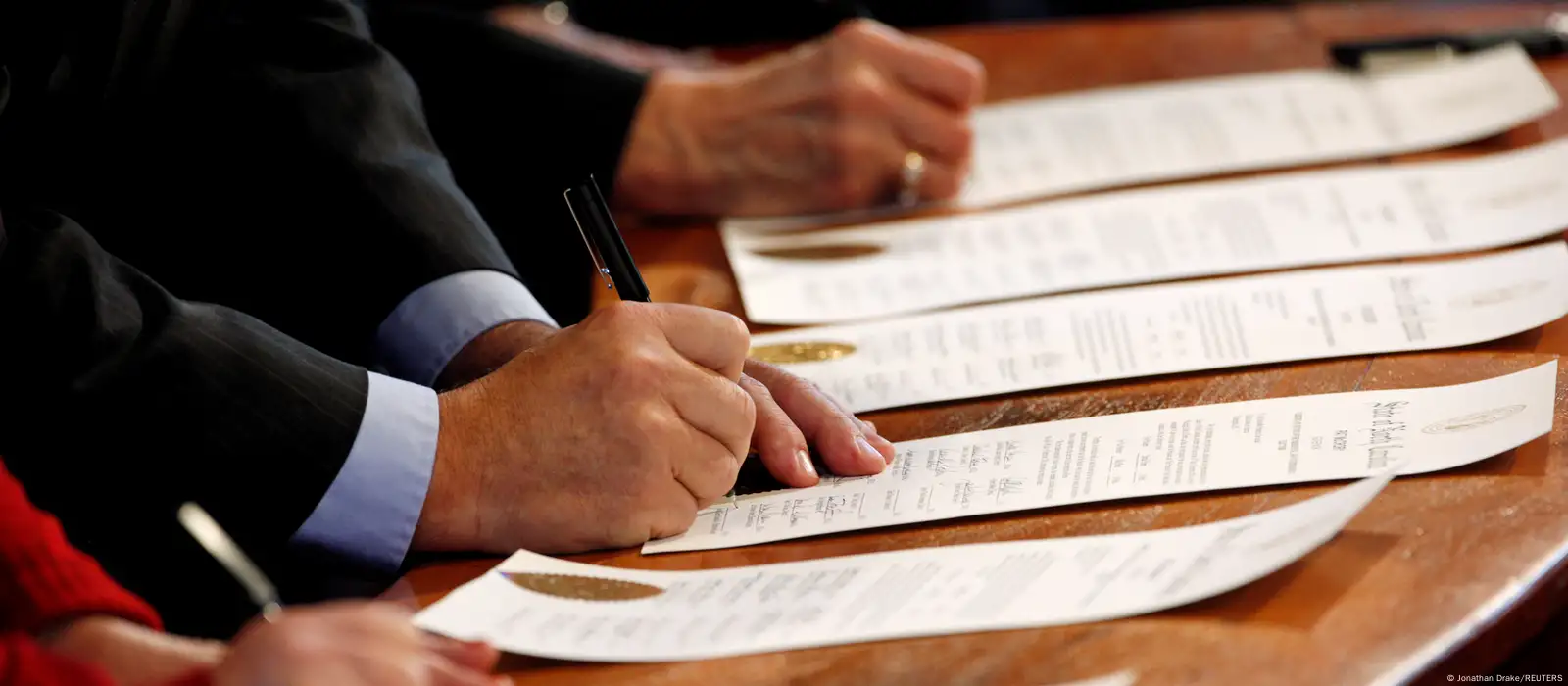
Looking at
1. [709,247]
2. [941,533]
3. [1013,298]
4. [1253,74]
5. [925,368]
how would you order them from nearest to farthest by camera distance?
[941,533]
[925,368]
[1013,298]
[709,247]
[1253,74]

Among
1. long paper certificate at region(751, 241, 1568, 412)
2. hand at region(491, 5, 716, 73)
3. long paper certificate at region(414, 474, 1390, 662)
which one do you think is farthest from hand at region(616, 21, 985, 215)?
long paper certificate at region(414, 474, 1390, 662)

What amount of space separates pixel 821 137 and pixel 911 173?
9 centimetres

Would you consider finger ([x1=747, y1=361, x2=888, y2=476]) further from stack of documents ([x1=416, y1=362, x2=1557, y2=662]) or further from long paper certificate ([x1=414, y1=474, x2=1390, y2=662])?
long paper certificate ([x1=414, y1=474, x2=1390, y2=662])

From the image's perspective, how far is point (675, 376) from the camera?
0.90m

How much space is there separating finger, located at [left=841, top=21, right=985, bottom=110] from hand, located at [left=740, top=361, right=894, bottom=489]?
1.81 feet

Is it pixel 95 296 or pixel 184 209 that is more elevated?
pixel 95 296

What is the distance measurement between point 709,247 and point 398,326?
0.32 metres

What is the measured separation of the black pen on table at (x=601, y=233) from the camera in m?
0.99

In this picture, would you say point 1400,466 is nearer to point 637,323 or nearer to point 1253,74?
point 637,323

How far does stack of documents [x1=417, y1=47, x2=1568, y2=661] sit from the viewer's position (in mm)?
776

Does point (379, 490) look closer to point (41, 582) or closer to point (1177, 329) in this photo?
point (41, 582)

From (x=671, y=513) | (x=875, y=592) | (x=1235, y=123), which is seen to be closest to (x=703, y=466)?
(x=671, y=513)

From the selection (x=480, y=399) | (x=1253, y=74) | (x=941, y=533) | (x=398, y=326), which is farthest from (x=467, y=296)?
(x=1253, y=74)

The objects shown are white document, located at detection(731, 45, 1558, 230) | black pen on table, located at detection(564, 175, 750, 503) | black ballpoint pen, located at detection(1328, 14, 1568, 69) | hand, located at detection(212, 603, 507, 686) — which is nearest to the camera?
hand, located at detection(212, 603, 507, 686)
